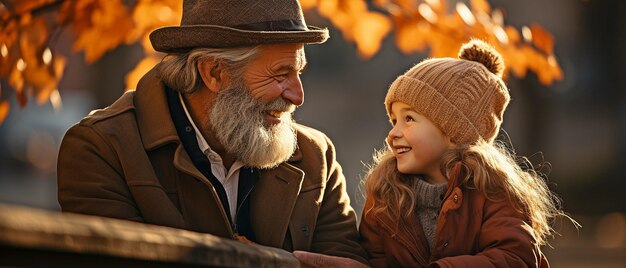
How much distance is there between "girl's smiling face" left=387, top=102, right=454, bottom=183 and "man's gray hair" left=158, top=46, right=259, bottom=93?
65 cm

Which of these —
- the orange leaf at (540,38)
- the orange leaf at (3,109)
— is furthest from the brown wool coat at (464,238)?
the orange leaf at (540,38)

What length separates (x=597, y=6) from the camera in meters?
19.4

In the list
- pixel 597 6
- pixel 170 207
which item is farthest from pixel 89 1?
pixel 597 6

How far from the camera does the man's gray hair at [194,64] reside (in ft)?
16.4

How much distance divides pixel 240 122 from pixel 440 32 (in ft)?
7.31

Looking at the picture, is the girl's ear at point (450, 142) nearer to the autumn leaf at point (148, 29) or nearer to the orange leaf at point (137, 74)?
the autumn leaf at point (148, 29)

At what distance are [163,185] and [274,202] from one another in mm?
435

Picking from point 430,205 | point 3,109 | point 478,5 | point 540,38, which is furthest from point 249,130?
point 540,38

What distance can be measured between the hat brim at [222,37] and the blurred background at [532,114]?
30.5 feet

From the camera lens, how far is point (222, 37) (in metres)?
4.99

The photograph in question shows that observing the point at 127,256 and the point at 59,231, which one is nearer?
the point at 59,231

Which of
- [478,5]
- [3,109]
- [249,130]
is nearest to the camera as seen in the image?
[249,130]

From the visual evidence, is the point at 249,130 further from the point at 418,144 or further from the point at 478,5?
the point at 478,5

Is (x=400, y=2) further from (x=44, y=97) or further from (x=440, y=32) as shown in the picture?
(x=44, y=97)
